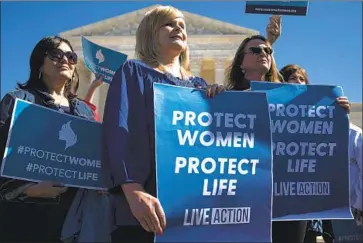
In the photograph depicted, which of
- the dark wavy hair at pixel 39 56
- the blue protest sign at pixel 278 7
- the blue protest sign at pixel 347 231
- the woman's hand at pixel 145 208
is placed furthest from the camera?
the blue protest sign at pixel 278 7

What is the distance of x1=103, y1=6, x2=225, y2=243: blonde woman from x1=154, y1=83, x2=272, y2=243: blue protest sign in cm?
6

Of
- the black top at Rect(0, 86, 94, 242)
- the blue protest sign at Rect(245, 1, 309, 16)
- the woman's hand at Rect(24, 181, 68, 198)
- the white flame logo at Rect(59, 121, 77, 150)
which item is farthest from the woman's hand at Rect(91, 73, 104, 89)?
the woman's hand at Rect(24, 181, 68, 198)

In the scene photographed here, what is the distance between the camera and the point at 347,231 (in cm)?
370

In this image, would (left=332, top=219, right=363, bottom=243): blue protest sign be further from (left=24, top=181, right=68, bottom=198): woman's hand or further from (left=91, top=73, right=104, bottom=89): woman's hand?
(left=91, top=73, right=104, bottom=89): woman's hand

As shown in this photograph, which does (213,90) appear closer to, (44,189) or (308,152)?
(308,152)

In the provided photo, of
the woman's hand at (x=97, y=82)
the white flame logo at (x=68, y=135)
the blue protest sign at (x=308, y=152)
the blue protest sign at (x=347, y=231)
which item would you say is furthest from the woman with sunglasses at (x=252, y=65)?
the woman's hand at (x=97, y=82)

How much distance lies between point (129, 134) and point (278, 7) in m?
3.31

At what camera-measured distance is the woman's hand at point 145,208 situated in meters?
1.66

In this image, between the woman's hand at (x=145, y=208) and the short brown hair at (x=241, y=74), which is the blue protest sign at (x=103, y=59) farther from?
the woman's hand at (x=145, y=208)

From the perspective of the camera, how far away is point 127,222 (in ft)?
5.89

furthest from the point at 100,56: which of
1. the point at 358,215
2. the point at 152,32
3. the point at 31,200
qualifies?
the point at 152,32

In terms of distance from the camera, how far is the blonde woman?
169cm

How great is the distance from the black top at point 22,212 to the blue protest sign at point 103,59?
348cm

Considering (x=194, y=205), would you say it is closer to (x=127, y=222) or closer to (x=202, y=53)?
(x=127, y=222)
